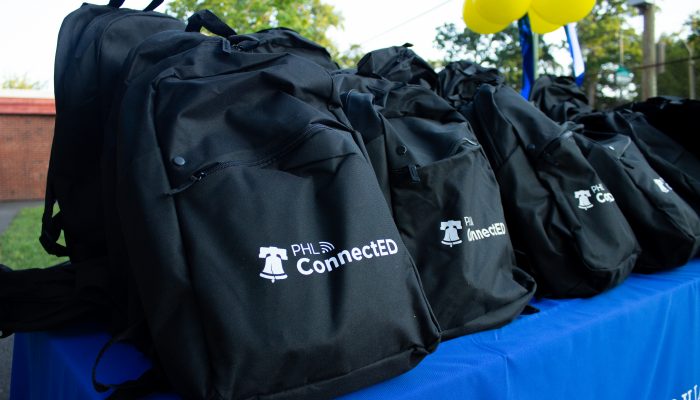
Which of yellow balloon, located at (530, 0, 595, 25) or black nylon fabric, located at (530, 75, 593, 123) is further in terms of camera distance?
yellow balloon, located at (530, 0, 595, 25)

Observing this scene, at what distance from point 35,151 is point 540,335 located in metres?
16.8

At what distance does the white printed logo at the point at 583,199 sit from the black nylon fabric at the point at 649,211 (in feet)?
0.83

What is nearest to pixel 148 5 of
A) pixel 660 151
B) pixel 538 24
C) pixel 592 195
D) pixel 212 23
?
pixel 212 23

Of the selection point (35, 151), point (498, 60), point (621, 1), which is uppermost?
point (621, 1)

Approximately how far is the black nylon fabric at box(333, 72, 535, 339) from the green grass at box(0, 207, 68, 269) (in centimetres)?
457

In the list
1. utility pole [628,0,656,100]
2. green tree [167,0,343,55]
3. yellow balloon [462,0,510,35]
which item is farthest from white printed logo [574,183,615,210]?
utility pole [628,0,656,100]

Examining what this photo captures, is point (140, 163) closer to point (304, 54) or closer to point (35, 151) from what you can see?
point (304, 54)

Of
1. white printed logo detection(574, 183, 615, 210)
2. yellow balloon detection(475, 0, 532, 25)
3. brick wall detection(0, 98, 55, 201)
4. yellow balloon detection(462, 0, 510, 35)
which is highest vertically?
yellow balloon detection(475, 0, 532, 25)

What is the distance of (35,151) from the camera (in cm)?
1486

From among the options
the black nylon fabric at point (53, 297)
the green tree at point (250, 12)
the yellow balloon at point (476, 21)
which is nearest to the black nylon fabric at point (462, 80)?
the black nylon fabric at point (53, 297)

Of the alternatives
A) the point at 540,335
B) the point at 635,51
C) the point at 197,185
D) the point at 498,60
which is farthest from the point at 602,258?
the point at 635,51

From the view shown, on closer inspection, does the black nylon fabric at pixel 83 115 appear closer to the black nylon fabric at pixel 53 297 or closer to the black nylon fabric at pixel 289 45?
the black nylon fabric at pixel 53 297

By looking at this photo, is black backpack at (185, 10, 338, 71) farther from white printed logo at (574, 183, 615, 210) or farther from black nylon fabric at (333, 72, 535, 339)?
white printed logo at (574, 183, 615, 210)

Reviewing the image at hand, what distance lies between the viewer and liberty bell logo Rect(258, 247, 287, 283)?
2.75 feet
